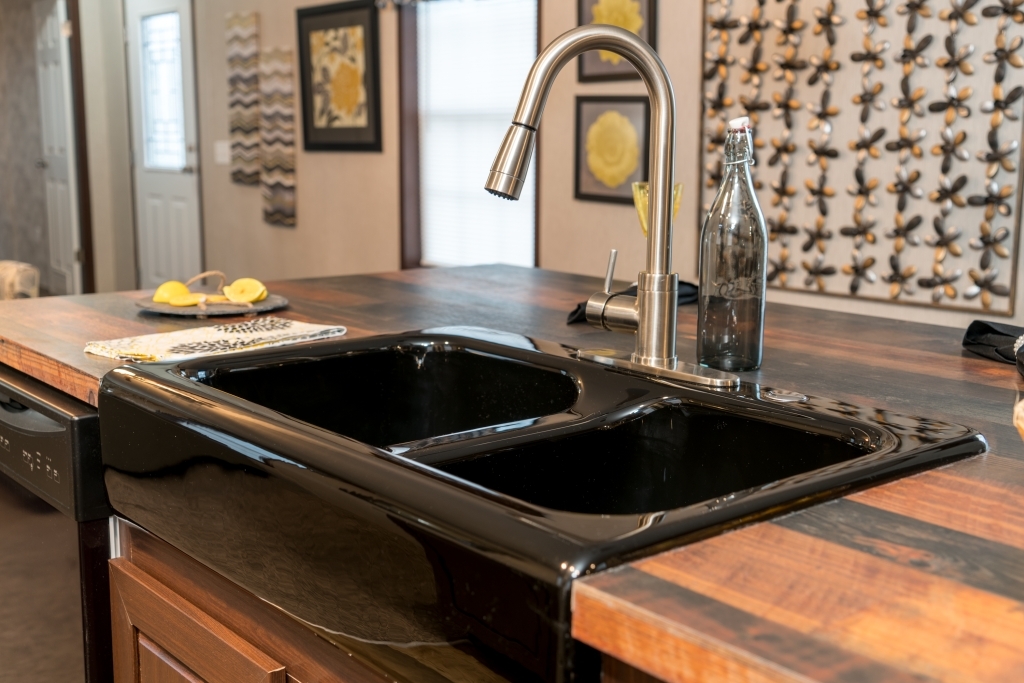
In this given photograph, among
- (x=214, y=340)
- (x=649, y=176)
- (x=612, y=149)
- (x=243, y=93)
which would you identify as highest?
(x=243, y=93)

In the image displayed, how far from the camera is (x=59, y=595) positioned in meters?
1.24

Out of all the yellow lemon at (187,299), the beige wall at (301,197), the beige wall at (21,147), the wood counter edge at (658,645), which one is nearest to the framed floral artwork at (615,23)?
the beige wall at (301,197)

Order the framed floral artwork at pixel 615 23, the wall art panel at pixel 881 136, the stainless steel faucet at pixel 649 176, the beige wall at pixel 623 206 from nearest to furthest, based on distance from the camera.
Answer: the stainless steel faucet at pixel 649 176 → the wall art panel at pixel 881 136 → the beige wall at pixel 623 206 → the framed floral artwork at pixel 615 23

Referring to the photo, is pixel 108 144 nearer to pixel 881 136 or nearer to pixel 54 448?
pixel 881 136

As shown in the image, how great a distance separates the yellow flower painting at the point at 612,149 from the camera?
12.8 feet

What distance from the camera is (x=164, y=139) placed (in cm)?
693

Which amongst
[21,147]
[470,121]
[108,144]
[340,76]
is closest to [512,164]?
[470,121]

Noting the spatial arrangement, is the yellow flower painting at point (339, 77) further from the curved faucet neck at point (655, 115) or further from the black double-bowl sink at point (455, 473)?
the curved faucet neck at point (655, 115)

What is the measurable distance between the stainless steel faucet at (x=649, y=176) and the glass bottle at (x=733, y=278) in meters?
0.12

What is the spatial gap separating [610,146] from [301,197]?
7.80 ft

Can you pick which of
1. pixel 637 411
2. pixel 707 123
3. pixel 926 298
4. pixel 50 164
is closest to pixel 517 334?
pixel 637 411

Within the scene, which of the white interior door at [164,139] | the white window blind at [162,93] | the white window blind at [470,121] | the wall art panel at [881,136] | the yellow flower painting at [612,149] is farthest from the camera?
the white window blind at [162,93]

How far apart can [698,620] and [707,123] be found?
3331 mm

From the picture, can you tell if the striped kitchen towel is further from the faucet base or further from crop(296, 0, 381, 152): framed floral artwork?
crop(296, 0, 381, 152): framed floral artwork
